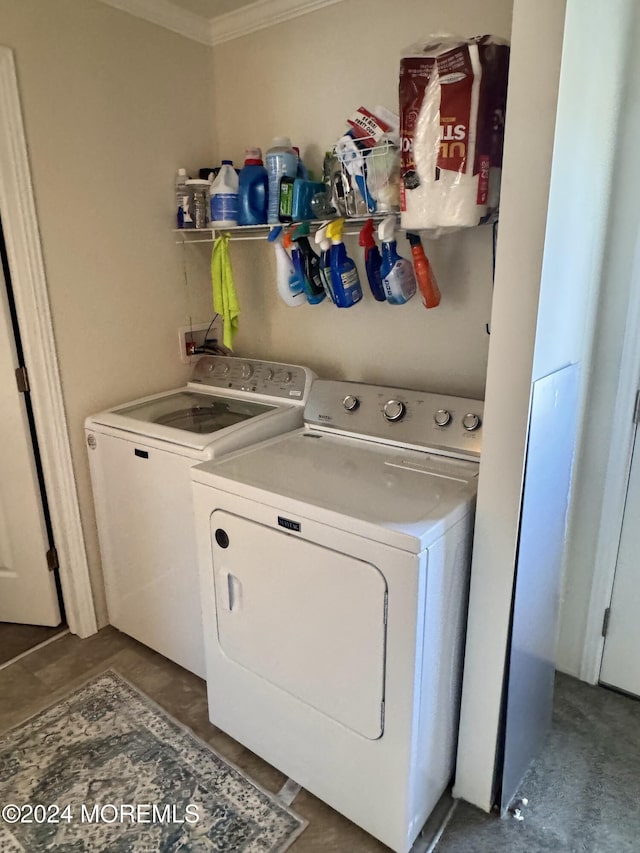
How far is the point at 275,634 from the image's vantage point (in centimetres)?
154

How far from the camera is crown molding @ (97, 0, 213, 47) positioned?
208 centimetres

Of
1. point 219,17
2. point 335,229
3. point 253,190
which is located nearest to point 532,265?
point 335,229

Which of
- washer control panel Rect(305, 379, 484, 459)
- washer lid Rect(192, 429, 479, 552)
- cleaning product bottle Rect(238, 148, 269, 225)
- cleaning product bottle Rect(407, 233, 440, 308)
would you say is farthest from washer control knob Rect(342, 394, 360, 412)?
cleaning product bottle Rect(238, 148, 269, 225)

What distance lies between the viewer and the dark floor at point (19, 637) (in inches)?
88.3

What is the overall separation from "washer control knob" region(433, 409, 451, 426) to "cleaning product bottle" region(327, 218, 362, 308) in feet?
1.66

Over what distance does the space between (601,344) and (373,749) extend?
133cm

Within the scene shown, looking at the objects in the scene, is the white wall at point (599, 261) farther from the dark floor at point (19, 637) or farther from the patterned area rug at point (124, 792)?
the dark floor at point (19, 637)

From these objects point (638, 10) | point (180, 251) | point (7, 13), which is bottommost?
point (180, 251)

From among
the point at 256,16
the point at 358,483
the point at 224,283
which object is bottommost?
the point at 358,483

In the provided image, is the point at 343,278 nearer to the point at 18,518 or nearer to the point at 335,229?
the point at 335,229

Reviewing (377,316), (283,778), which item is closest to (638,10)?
(377,316)

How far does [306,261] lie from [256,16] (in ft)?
3.36

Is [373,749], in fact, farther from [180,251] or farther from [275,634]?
[180,251]

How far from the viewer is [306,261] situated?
1979mm
